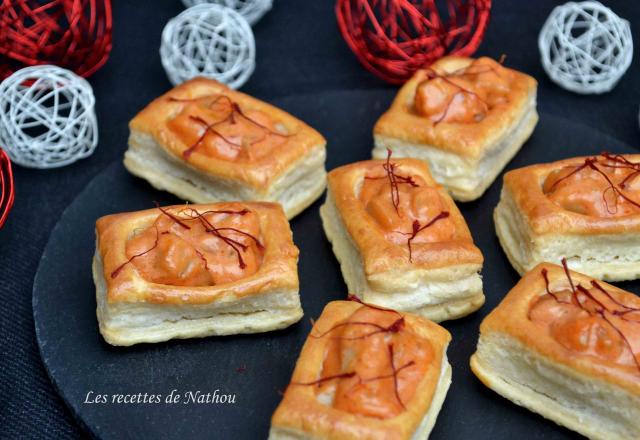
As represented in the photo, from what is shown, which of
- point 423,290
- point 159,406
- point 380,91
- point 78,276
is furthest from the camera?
point 380,91

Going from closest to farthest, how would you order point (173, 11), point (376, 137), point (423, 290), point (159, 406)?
point (159, 406)
point (423, 290)
point (376, 137)
point (173, 11)

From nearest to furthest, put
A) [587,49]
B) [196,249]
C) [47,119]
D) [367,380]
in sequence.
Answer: [367,380] < [196,249] < [47,119] < [587,49]

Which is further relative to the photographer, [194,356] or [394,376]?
[194,356]

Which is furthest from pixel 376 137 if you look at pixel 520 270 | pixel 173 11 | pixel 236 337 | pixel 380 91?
pixel 173 11

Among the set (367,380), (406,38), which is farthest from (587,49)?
(367,380)

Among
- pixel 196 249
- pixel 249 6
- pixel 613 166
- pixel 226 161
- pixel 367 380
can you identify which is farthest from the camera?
pixel 249 6

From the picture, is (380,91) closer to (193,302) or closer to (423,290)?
(423,290)

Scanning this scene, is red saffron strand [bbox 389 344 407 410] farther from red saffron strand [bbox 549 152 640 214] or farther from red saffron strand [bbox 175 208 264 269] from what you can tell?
red saffron strand [bbox 549 152 640 214]

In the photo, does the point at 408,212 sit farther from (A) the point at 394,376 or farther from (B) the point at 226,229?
(A) the point at 394,376
